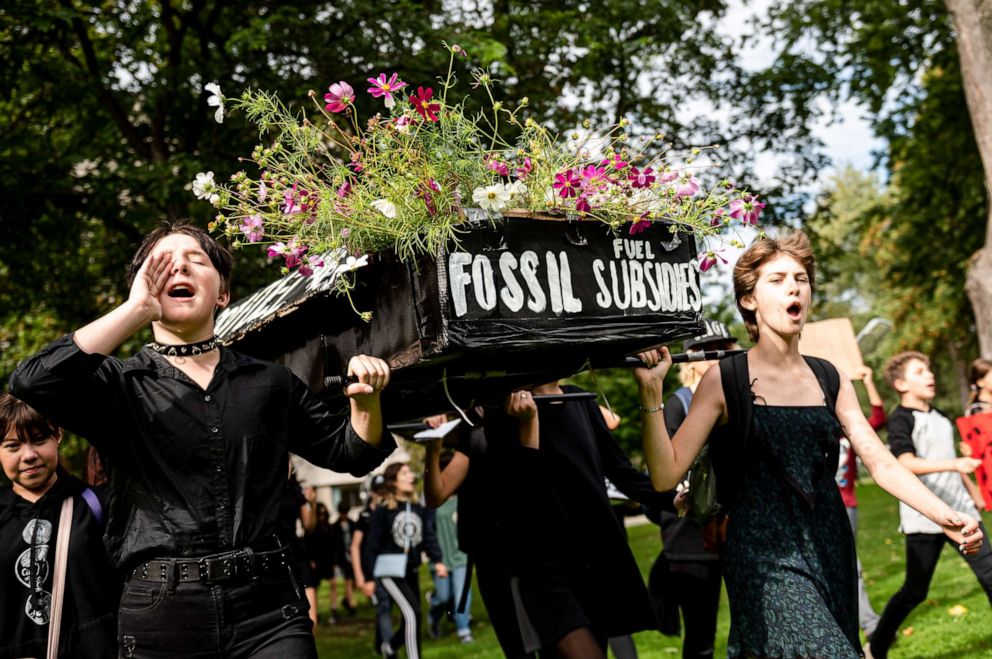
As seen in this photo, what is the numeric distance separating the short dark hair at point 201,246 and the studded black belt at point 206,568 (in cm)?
96

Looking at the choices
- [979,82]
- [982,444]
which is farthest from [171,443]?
[979,82]

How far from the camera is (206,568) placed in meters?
3.01

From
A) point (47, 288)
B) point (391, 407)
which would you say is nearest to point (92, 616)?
point (391, 407)

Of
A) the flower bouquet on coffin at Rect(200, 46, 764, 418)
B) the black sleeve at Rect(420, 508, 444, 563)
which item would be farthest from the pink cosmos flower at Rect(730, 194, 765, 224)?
the black sleeve at Rect(420, 508, 444, 563)

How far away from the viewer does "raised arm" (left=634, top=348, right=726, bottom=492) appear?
4.08 meters

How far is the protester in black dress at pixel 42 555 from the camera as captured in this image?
398 centimetres

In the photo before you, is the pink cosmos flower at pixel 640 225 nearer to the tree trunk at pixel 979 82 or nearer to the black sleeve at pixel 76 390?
the black sleeve at pixel 76 390

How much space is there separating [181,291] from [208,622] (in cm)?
105

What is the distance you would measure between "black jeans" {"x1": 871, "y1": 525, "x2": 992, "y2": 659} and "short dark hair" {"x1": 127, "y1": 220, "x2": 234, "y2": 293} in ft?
17.3

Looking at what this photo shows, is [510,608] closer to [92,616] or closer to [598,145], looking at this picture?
[92,616]

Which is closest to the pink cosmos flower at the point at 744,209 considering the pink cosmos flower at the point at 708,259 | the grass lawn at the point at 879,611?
the pink cosmos flower at the point at 708,259

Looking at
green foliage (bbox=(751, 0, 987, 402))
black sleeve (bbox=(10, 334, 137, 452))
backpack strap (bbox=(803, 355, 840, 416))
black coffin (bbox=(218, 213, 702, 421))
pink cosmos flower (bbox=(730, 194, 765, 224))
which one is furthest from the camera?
green foliage (bbox=(751, 0, 987, 402))

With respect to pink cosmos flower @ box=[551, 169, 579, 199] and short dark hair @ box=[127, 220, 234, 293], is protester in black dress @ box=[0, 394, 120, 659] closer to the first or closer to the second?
short dark hair @ box=[127, 220, 234, 293]

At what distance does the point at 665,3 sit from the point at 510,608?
10203mm
